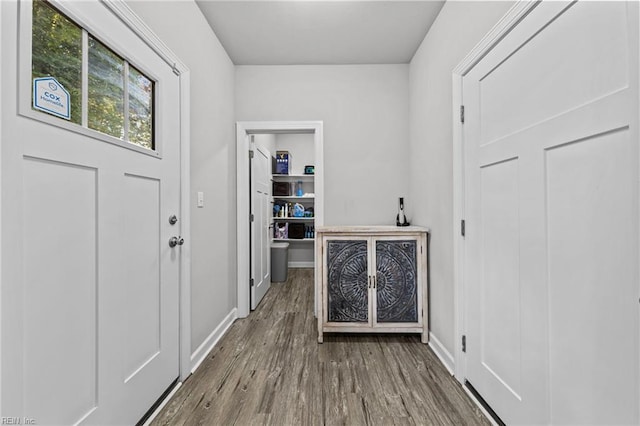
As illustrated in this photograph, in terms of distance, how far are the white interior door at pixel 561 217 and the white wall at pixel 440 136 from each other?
1.13 feet

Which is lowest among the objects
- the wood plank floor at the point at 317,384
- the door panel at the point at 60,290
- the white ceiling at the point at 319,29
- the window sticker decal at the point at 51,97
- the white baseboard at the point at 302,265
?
the wood plank floor at the point at 317,384

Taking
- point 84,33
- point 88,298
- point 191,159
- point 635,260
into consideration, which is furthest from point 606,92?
point 191,159

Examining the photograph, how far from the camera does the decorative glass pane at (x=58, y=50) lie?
36.3 inches

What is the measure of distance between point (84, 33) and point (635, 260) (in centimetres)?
197

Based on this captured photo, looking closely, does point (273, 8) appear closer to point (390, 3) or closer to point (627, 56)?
point (390, 3)

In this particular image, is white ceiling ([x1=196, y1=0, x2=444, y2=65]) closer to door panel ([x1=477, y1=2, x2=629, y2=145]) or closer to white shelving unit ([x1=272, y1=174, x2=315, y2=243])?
door panel ([x1=477, y1=2, x2=629, y2=145])

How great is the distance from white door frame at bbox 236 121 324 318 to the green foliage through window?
1.30 meters

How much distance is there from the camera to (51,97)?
962 mm

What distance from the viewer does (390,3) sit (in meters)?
2.05

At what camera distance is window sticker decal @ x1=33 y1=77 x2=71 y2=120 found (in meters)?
0.92

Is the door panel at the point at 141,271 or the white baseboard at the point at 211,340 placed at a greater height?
the door panel at the point at 141,271

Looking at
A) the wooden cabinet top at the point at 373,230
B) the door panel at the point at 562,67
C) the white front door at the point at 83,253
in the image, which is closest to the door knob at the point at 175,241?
the white front door at the point at 83,253

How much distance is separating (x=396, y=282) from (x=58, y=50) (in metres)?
2.33

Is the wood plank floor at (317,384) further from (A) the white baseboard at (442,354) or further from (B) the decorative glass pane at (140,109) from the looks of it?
(B) the decorative glass pane at (140,109)
